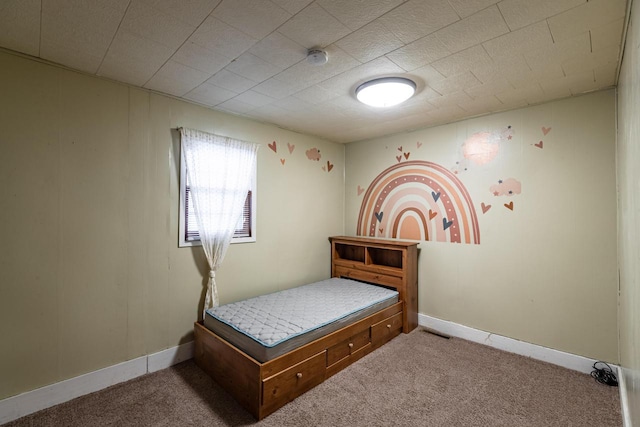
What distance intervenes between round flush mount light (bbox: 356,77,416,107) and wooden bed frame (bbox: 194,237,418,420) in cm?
161

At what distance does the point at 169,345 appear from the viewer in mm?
2602

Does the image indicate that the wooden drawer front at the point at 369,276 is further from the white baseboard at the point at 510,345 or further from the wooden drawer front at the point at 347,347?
the wooden drawer front at the point at 347,347

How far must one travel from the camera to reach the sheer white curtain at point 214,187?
2.70 meters

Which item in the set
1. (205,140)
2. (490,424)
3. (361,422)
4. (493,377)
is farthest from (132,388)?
(493,377)

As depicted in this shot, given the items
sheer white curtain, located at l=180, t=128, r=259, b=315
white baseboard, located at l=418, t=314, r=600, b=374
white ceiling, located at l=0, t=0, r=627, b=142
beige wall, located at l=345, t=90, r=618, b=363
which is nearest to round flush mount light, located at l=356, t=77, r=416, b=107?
white ceiling, located at l=0, t=0, r=627, b=142

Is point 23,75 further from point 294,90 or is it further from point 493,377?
point 493,377

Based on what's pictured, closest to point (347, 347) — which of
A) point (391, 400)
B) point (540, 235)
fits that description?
point (391, 400)

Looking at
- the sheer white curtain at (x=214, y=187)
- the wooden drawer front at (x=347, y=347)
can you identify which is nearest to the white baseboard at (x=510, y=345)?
the wooden drawer front at (x=347, y=347)

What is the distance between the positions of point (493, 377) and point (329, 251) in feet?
7.65

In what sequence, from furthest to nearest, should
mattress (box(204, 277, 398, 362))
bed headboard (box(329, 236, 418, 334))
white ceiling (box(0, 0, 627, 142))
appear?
bed headboard (box(329, 236, 418, 334)) < mattress (box(204, 277, 398, 362)) < white ceiling (box(0, 0, 627, 142))

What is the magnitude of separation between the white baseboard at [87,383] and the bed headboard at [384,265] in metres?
2.04

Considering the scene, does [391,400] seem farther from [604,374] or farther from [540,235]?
[540,235]

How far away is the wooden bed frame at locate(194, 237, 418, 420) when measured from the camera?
1960mm

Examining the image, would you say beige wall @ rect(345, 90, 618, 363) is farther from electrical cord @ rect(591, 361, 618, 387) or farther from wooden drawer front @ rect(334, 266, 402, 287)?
wooden drawer front @ rect(334, 266, 402, 287)
